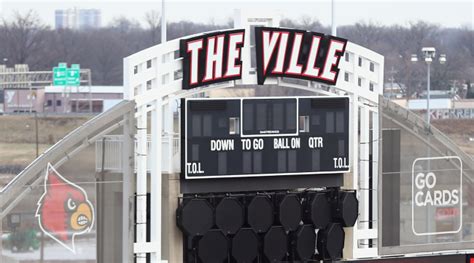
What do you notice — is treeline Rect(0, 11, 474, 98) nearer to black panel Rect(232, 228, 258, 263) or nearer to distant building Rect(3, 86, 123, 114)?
distant building Rect(3, 86, 123, 114)

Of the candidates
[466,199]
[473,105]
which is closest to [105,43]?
[473,105]

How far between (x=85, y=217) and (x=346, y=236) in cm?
574

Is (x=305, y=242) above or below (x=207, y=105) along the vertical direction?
below

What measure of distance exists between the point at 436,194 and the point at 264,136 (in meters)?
5.11

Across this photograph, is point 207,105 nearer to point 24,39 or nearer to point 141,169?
point 141,169

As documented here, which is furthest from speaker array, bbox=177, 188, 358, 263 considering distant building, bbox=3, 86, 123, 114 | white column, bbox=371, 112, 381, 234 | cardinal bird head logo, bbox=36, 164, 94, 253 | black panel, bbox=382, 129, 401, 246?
distant building, bbox=3, 86, 123, 114

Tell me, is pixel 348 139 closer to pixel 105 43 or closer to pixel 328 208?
pixel 328 208

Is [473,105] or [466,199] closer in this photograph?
[466,199]

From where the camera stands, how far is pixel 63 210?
78.3ft

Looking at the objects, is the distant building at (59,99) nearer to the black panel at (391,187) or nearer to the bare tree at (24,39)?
the bare tree at (24,39)

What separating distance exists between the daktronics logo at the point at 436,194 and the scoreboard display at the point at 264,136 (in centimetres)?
247

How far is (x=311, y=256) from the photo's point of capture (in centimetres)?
2575

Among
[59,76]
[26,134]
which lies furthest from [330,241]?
[59,76]

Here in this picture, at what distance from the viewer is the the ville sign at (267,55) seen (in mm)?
24781
